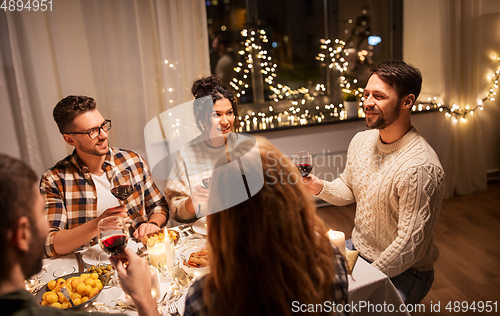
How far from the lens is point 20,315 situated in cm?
66

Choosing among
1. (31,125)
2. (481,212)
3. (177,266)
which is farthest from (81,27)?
(481,212)

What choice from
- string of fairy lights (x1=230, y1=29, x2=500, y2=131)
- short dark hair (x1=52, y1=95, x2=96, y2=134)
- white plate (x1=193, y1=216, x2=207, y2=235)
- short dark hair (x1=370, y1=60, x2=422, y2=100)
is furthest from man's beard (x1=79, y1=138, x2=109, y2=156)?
string of fairy lights (x1=230, y1=29, x2=500, y2=131)

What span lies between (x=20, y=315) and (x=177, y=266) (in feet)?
1.98

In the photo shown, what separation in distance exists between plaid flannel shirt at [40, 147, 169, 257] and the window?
4.98 feet

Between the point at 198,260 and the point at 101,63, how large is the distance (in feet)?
6.67

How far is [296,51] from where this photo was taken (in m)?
3.50

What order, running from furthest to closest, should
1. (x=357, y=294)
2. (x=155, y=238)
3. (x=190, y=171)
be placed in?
(x=190, y=171) → (x=155, y=238) → (x=357, y=294)

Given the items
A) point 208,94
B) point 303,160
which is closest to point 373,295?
point 303,160

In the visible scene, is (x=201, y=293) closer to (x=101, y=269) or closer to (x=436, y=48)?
(x=101, y=269)

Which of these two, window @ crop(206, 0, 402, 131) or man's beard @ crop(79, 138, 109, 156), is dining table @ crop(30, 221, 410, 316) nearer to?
man's beard @ crop(79, 138, 109, 156)

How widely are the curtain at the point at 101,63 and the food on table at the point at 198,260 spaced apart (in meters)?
1.76

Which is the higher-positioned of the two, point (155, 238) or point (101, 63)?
point (101, 63)

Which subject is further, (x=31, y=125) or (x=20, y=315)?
(x=31, y=125)

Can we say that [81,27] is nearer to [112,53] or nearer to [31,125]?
[112,53]
